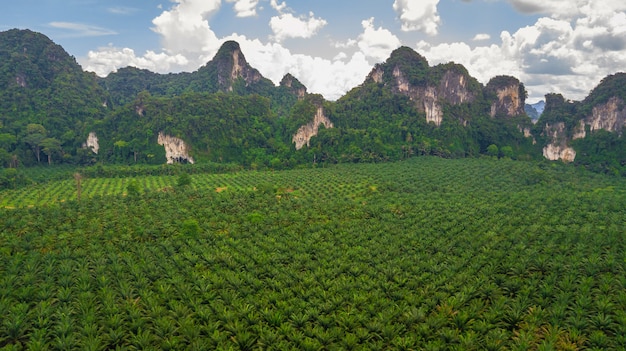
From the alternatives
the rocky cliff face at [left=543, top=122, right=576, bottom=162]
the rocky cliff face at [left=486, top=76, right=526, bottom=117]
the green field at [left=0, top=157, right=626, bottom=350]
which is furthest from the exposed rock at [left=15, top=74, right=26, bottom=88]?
the rocky cliff face at [left=543, top=122, right=576, bottom=162]

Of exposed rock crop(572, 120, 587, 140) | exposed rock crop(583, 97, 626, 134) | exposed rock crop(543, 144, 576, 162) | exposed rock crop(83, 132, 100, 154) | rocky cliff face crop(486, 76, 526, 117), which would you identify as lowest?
exposed rock crop(543, 144, 576, 162)

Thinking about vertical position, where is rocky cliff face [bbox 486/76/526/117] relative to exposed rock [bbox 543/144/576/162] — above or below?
above

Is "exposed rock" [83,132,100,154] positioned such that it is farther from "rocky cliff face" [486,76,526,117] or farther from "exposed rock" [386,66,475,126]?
"rocky cliff face" [486,76,526,117]

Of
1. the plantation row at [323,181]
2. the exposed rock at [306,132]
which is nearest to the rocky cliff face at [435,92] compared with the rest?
the exposed rock at [306,132]

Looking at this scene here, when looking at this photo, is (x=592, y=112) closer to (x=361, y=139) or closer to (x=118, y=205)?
(x=361, y=139)

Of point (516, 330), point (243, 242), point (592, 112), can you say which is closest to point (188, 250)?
point (243, 242)

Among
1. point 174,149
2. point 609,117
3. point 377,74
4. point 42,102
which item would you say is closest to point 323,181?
point 174,149

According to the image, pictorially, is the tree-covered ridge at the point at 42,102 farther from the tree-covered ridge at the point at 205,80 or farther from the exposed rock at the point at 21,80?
the tree-covered ridge at the point at 205,80
